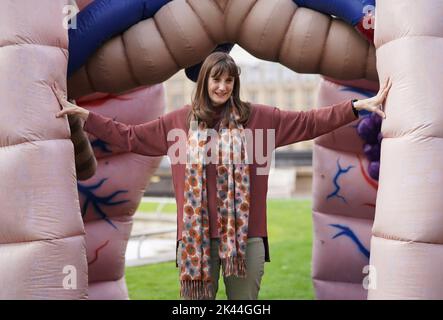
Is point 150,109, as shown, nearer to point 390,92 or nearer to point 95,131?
point 95,131

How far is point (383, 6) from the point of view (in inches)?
84.1

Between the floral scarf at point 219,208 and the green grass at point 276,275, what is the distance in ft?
8.37

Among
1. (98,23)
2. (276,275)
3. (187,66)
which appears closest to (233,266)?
(187,66)

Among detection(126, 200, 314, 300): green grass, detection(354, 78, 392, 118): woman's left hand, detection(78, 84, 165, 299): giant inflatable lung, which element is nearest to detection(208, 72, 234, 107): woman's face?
detection(354, 78, 392, 118): woman's left hand

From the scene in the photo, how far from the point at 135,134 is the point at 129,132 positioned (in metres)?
0.02

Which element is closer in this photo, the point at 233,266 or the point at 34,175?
the point at 233,266

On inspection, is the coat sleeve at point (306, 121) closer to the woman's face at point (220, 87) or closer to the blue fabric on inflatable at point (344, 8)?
the woman's face at point (220, 87)

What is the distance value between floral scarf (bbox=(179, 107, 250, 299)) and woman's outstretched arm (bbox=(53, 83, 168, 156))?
147mm

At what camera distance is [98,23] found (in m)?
2.42

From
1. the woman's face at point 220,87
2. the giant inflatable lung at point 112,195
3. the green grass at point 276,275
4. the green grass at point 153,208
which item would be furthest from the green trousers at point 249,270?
the green grass at point 153,208

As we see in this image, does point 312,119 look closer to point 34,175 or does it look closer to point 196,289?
point 196,289

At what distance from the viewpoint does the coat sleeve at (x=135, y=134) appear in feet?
6.89

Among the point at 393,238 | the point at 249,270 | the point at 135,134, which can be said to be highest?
the point at 135,134
